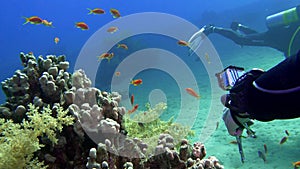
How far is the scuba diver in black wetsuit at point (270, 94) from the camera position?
1691 mm

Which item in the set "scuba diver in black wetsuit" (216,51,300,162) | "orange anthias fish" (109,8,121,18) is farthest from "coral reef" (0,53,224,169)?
"orange anthias fish" (109,8,121,18)

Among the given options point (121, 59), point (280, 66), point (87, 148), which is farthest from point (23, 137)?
point (121, 59)

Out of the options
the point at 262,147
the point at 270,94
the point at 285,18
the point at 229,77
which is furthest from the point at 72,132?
the point at 285,18

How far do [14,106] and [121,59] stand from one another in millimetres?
15189

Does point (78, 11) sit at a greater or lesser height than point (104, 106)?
greater

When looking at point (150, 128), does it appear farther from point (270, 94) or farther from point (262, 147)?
point (262, 147)

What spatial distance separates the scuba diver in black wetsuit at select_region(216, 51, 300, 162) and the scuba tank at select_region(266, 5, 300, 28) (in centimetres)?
813

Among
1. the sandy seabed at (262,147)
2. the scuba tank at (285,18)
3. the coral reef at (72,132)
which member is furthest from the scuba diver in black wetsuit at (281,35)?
the coral reef at (72,132)

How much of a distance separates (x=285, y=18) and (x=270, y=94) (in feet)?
28.6

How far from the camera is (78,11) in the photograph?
153375 mm

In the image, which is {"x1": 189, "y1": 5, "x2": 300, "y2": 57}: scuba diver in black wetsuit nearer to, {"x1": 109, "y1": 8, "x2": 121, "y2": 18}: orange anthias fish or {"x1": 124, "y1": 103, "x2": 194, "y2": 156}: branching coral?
{"x1": 109, "y1": 8, "x2": 121, "y2": 18}: orange anthias fish

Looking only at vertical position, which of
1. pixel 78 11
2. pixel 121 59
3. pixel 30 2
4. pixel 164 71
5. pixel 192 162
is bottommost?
pixel 192 162

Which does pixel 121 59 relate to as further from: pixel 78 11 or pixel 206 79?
pixel 78 11

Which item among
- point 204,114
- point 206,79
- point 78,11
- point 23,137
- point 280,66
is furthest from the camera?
point 78,11
